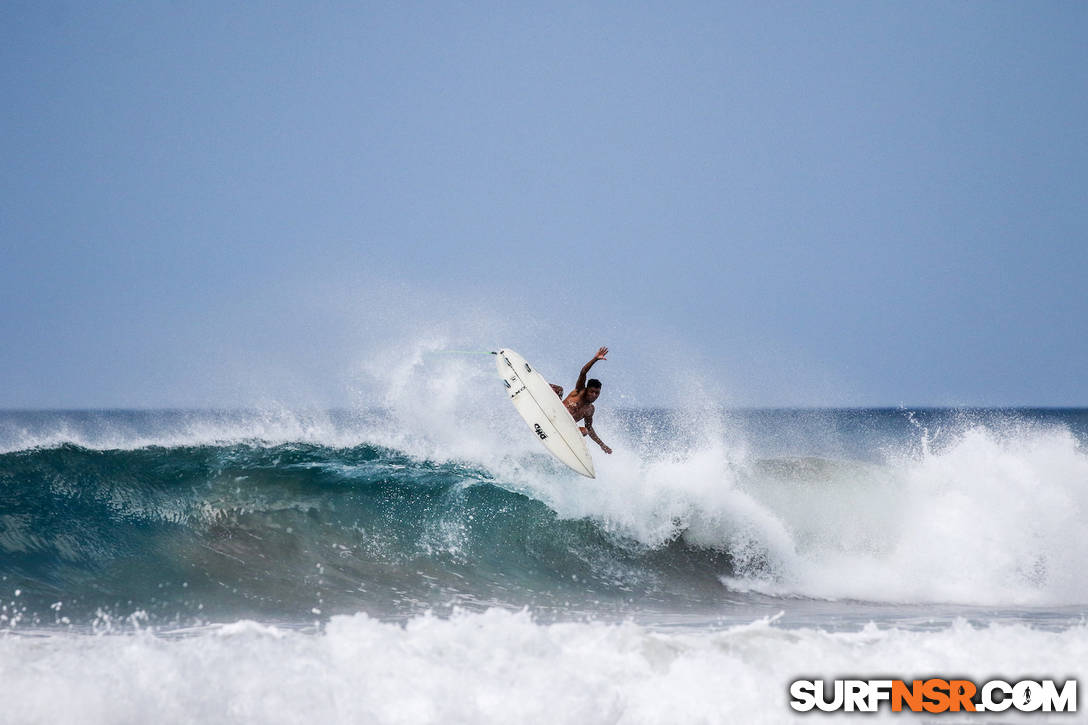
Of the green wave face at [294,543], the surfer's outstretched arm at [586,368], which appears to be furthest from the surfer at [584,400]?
the green wave face at [294,543]

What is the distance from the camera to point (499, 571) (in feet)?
29.1

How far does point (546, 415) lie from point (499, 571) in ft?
6.18

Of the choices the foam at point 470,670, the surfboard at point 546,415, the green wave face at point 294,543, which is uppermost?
the surfboard at point 546,415

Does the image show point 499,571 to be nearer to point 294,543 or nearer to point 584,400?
point 584,400

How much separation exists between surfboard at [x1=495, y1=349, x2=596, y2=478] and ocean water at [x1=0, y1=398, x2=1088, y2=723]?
1231 mm

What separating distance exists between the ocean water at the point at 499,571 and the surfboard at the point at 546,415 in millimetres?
1231

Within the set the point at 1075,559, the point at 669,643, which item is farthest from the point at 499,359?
the point at 1075,559

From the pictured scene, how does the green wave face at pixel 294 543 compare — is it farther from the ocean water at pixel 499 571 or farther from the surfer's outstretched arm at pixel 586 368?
the surfer's outstretched arm at pixel 586 368

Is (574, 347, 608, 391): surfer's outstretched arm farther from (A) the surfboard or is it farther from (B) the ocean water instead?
(B) the ocean water

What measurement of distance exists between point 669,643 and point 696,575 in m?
3.79

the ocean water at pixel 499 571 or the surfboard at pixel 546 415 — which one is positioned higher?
the surfboard at pixel 546 415

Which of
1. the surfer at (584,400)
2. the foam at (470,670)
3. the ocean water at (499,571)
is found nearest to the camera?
the foam at (470,670)

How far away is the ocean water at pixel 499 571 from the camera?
4941 mm

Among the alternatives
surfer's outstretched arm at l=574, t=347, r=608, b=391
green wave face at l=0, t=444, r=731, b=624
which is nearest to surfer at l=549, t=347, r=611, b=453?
surfer's outstretched arm at l=574, t=347, r=608, b=391
